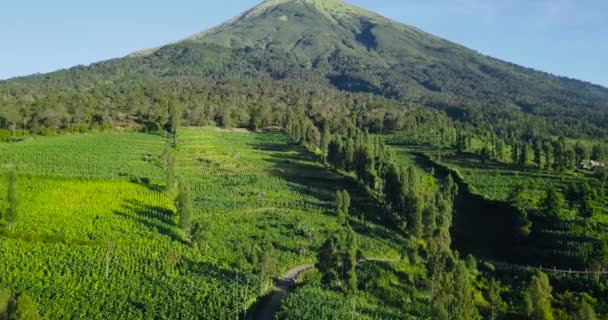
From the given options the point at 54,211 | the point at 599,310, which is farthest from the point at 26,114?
the point at 599,310

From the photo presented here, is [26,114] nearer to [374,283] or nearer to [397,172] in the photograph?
[397,172]

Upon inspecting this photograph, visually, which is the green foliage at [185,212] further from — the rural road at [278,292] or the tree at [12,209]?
the tree at [12,209]

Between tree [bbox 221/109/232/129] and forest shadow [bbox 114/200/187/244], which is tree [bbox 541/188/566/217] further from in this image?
tree [bbox 221/109/232/129]

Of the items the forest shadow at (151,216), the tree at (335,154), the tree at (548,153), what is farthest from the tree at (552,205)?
the forest shadow at (151,216)

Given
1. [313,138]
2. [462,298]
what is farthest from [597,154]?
[462,298]

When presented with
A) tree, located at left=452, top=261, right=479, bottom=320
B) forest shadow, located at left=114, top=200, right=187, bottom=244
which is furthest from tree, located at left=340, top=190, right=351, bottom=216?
tree, located at left=452, top=261, right=479, bottom=320
